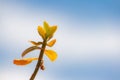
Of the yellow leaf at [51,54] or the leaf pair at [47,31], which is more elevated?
the leaf pair at [47,31]

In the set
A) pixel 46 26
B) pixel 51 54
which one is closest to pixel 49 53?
pixel 51 54

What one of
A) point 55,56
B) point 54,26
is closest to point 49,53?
point 55,56

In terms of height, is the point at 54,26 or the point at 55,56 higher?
the point at 54,26

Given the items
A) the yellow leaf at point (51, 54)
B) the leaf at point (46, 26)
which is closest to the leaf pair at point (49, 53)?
the yellow leaf at point (51, 54)

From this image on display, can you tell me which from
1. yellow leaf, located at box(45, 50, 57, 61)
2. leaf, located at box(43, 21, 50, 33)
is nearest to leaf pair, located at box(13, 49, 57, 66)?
yellow leaf, located at box(45, 50, 57, 61)

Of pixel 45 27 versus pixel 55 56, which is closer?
pixel 55 56

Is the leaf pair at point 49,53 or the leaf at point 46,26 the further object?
the leaf at point 46,26

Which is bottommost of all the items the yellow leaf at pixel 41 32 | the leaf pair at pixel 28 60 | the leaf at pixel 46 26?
the leaf pair at pixel 28 60

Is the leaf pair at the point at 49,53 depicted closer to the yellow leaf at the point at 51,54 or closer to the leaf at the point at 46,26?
the yellow leaf at the point at 51,54

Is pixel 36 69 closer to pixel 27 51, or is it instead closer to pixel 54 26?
pixel 27 51

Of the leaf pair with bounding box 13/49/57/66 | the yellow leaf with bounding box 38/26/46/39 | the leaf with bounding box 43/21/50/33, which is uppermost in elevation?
the leaf with bounding box 43/21/50/33

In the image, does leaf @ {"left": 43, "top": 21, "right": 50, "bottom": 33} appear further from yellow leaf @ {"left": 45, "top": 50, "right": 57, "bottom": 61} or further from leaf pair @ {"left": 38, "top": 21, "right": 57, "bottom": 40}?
yellow leaf @ {"left": 45, "top": 50, "right": 57, "bottom": 61}
